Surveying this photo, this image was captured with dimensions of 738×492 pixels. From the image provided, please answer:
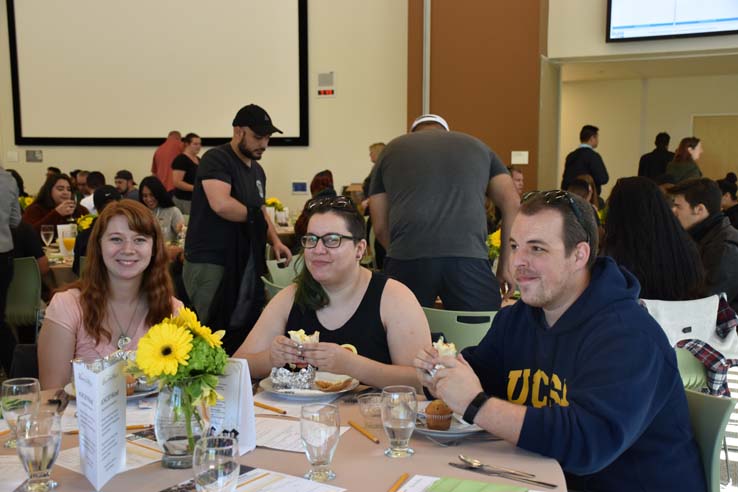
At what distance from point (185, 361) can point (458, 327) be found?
1.51 meters

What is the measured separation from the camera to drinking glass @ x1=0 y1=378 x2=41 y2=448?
1.66 meters

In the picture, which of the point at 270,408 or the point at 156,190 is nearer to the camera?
the point at 270,408

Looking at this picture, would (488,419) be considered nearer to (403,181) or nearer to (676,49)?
(403,181)

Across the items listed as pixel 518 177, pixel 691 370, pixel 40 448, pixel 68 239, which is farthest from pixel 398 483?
pixel 518 177

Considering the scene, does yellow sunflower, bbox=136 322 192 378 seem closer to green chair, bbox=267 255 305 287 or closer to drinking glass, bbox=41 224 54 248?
green chair, bbox=267 255 305 287

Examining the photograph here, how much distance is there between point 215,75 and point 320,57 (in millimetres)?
1512

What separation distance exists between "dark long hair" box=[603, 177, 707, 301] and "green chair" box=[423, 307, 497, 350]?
82cm

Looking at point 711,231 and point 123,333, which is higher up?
point 711,231

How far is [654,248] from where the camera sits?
10.6 feet

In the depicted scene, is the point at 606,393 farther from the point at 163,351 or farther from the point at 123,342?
the point at 123,342

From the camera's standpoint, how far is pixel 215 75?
10.1 m

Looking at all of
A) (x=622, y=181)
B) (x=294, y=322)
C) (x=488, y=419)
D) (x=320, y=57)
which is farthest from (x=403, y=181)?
(x=320, y=57)

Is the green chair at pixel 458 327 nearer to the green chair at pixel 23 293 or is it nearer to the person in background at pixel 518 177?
the green chair at pixel 23 293

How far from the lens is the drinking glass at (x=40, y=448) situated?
4.78 feet
